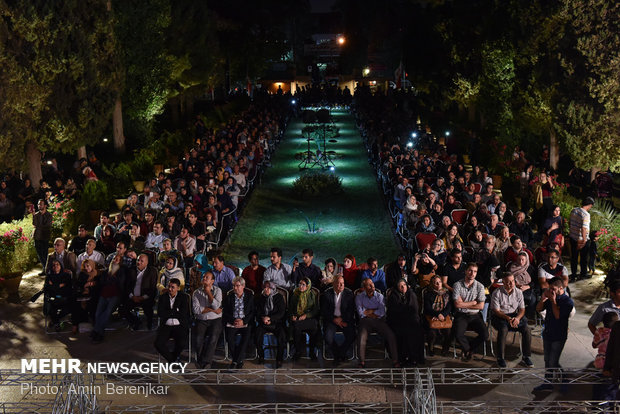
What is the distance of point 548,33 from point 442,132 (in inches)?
473

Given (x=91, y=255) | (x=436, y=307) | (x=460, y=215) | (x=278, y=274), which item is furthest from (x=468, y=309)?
(x=91, y=255)

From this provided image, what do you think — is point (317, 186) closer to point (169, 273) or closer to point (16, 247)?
point (16, 247)

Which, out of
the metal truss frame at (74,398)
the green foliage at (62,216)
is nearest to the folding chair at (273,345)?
the metal truss frame at (74,398)

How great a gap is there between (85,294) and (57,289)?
443 millimetres

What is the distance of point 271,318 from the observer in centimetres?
948

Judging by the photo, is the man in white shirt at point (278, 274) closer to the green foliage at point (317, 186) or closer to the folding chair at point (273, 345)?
the folding chair at point (273, 345)

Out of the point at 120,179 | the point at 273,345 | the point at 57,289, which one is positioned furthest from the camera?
the point at 120,179

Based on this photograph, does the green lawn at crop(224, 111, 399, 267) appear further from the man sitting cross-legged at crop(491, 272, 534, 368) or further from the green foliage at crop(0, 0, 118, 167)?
the green foliage at crop(0, 0, 118, 167)

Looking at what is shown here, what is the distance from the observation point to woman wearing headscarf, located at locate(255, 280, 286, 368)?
9469 millimetres

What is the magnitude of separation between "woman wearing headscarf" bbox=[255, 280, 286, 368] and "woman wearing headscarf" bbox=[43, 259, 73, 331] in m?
3.30

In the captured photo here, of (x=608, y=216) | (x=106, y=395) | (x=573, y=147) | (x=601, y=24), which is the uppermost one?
(x=601, y=24)

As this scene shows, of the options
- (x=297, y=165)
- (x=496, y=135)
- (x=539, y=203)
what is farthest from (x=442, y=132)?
(x=539, y=203)

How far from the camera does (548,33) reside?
19.6 metres

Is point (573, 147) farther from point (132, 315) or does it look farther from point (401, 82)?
point (401, 82)
